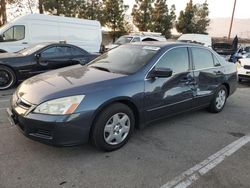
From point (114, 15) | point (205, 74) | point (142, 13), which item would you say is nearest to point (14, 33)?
point (205, 74)

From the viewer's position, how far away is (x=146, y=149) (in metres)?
3.65

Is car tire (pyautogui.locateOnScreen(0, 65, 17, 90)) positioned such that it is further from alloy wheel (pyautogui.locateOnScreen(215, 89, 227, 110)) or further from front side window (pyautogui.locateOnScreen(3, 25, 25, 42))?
alloy wheel (pyautogui.locateOnScreen(215, 89, 227, 110))

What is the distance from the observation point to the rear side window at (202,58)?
471 centimetres

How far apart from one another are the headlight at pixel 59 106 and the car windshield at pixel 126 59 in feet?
3.40

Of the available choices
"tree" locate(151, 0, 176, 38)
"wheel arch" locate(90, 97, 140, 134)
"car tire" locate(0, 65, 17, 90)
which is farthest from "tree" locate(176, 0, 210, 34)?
"wheel arch" locate(90, 97, 140, 134)

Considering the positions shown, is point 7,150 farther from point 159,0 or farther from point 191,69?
point 159,0

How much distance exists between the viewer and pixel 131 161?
3.29 meters

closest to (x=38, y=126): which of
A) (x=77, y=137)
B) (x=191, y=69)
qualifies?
(x=77, y=137)

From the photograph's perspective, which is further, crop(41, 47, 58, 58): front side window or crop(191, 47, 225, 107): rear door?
crop(41, 47, 58, 58): front side window

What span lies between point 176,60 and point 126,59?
84 centimetres

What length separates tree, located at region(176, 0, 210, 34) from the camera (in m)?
31.5

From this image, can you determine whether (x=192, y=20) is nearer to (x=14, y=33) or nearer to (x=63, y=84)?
(x=14, y=33)

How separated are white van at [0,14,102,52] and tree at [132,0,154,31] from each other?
52.2ft

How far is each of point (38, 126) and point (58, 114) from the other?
0.90ft
